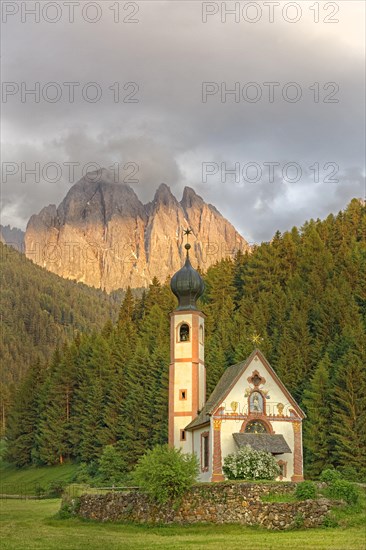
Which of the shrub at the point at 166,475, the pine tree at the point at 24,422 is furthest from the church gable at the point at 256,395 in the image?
the pine tree at the point at 24,422

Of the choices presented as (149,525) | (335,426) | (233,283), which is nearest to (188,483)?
(149,525)

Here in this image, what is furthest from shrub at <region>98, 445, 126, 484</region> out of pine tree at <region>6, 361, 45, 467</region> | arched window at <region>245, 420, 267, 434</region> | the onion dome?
pine tree at <region>6, 361, 45, 467</region>

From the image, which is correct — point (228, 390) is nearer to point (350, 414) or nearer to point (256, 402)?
point (256, 402)

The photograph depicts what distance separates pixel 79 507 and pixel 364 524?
51.4 feet

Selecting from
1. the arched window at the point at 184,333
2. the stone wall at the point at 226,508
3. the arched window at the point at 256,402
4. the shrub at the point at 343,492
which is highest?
the arched window at the point at 184,333

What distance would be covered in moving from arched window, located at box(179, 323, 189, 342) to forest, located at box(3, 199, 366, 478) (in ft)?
36.0

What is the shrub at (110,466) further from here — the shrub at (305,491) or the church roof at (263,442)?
the shrub at (305,491)

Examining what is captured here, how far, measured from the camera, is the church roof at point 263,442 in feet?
153

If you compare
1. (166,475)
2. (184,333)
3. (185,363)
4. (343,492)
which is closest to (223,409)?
(185,363)

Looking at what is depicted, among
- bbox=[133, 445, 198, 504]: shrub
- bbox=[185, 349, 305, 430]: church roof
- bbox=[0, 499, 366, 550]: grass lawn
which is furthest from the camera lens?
bbox=[185, 349, 305, 430]: church roof

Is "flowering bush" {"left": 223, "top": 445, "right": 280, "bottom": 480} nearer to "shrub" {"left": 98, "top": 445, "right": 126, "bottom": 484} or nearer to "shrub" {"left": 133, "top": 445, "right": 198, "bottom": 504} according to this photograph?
"shrub" {"left": 133, "top": 445, "right": 198, "bottom": 504}

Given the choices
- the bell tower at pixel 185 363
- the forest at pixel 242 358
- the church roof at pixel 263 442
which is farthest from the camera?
the forest at pixel 242 358

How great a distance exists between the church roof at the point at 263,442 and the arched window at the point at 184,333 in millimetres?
8754

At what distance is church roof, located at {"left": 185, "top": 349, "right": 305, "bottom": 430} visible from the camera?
48.6 meters
